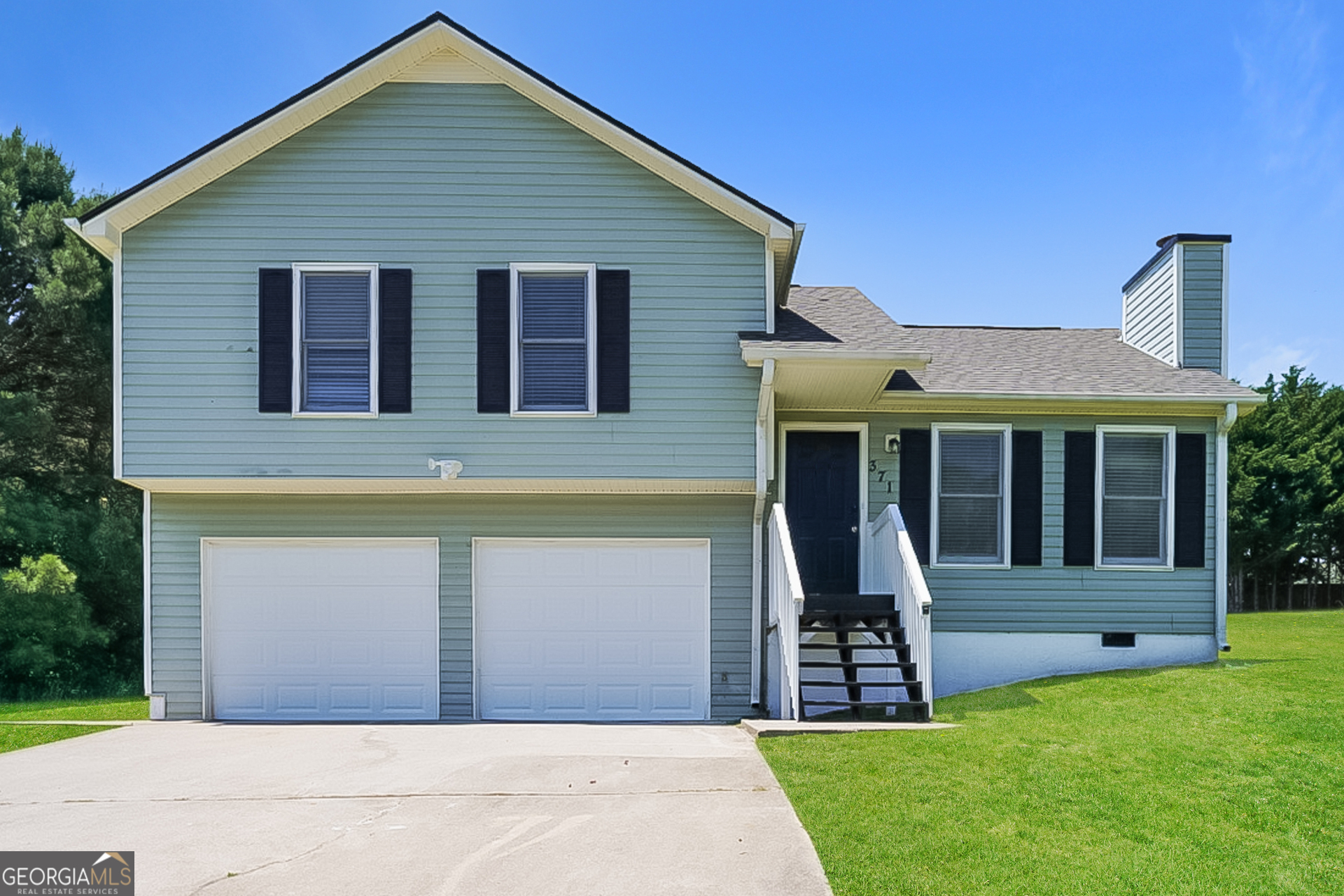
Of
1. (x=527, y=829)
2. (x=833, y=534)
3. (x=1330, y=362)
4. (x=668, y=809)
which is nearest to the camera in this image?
(x=527, y=829)

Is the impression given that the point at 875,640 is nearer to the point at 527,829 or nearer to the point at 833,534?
the point at 833,534

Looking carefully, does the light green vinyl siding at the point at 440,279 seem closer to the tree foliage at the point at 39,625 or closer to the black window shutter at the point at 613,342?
the black window shutter at the point at 613,342

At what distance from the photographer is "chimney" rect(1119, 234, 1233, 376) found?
1188 centimetres

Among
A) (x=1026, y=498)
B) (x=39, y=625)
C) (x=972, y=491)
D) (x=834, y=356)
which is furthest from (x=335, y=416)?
(x=39, y=625)

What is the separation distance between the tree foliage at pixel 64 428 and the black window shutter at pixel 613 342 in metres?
13.8

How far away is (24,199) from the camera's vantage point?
2133cm

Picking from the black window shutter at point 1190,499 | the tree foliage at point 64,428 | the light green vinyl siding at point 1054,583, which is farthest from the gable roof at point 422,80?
the tree foliage at point 64,428

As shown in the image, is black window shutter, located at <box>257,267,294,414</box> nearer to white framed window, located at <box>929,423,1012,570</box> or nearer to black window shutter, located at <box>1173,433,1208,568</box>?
white framed window, located at <box>929,423,1012,570</box>

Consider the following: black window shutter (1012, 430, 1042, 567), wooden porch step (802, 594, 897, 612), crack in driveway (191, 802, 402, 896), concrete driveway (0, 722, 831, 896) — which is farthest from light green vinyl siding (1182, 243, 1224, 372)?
crack in driveway (191, 802, 402, 896)

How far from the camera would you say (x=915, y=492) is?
11.0 meters

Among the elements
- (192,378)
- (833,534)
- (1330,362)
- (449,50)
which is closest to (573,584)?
(833,534)

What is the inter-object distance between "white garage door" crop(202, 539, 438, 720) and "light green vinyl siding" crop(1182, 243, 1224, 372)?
31.8ft

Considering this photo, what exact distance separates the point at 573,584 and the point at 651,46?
7.26 m

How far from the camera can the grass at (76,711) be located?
10555mm
